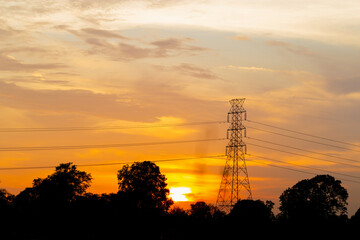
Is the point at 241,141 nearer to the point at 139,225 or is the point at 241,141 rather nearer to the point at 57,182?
the point at 139,225

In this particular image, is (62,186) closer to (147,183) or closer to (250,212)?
(147,183)

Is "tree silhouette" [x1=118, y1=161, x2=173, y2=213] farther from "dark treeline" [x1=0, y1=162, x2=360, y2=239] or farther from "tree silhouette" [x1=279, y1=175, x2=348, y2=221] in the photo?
"tree silhouette" [x1=279, y1=175, x2=348, y2=221]

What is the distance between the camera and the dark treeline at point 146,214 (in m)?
131

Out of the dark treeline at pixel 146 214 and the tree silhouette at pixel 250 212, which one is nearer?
the dark treeline at pixel 146 214

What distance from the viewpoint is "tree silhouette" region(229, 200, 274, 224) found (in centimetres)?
15691

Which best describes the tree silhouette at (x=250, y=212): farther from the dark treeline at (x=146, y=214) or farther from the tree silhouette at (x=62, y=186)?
the tree silhouette at (x=62, y=186)

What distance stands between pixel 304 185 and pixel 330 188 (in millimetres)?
8407

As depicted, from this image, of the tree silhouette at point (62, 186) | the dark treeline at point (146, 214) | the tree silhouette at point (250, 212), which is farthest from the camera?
the tree silhouette at point (62, 186)

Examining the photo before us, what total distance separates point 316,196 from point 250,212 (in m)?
30.8

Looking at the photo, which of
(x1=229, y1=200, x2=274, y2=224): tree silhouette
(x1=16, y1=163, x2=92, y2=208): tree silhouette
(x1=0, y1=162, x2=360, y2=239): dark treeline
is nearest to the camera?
(x1=0, y1=162, x2=360, y2=239): dark treeline

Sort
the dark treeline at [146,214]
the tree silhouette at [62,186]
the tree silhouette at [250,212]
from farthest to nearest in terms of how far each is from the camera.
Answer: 1. the tree silhouette at [62,186]
2. the tree silhouette at [250,212]
3. the dark treeline at [146,214]

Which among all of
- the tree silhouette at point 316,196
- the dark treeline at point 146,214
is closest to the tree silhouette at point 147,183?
the dark treeline at point 146,214

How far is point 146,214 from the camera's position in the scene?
149 meters

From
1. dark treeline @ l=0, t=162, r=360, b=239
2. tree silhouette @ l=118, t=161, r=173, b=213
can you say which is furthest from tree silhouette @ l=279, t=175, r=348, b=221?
tree silhouette @ l=118, t=161, r=173, b=213
